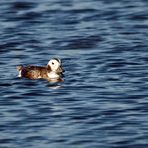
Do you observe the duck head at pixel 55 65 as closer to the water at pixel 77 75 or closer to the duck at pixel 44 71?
the duck at pixel 44 71

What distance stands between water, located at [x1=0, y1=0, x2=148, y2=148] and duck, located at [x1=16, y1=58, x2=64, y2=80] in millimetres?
183

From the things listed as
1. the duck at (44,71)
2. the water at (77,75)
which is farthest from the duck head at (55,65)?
the water at (77,75)

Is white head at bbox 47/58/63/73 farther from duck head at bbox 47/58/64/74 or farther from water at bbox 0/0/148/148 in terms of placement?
water at bbox 0/0/148/148

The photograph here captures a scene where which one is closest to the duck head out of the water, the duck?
the duck

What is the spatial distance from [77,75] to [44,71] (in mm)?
786

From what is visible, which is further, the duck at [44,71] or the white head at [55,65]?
the white head at [55,65]

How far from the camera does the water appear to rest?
1819 centimetres

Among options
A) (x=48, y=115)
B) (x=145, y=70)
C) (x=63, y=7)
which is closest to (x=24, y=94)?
(x=48, y=115)

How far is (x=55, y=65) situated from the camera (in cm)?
2261

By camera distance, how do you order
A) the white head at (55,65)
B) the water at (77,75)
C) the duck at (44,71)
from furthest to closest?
the white head at (55,65)
the duck at (44,71)
the water at (77,75)

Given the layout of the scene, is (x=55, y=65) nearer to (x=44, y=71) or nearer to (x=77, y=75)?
(x=44, y=71)

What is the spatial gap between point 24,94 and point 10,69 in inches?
89.5

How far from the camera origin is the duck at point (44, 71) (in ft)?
73.3

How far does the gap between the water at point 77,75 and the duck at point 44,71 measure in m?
0.18
